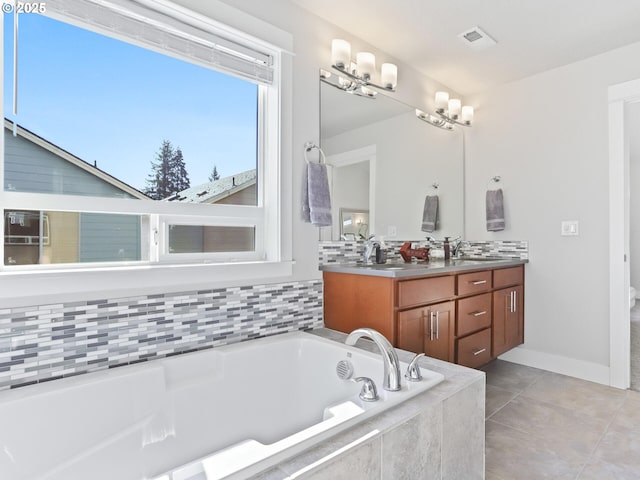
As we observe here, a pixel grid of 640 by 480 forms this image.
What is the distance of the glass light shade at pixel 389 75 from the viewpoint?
2.60 m

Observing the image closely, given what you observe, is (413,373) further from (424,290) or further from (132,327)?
(132,327)

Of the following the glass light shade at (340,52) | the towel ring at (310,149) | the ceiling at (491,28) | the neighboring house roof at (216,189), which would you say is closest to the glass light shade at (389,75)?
the ceiling at (491,28)

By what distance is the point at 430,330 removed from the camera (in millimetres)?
2180

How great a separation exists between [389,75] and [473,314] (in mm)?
1672

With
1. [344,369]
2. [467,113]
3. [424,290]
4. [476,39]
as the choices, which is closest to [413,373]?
[344,369]

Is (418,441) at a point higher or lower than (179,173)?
lower

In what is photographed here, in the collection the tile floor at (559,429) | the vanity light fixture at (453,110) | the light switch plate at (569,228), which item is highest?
the vanity light fixture at (453,110)

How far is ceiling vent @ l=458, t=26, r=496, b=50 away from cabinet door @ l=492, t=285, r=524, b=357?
1.69m

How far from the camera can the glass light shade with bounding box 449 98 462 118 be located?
3240 mm

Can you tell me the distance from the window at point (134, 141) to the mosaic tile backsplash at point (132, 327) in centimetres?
20

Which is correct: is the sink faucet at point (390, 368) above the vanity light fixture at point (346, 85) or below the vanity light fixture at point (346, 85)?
below

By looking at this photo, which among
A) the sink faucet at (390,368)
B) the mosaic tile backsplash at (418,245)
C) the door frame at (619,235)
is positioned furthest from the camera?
the door frame at (619,235)

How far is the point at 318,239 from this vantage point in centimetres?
229

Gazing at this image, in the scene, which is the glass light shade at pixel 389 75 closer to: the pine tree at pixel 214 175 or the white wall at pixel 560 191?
the white wall at pixel 560 191
